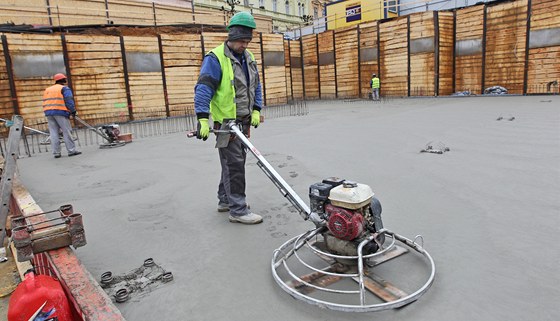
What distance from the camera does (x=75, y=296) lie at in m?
2.23

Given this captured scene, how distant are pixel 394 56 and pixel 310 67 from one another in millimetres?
5903

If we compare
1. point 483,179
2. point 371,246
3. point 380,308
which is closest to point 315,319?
point 380,308

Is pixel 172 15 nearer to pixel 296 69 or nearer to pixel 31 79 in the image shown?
pixel 296 69

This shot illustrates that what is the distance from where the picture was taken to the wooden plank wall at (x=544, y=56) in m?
14.5

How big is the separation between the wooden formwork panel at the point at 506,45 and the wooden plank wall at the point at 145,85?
1399cm

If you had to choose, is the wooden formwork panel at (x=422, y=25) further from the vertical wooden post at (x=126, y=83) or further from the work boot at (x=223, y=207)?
the work boot at (x=223, y=207)

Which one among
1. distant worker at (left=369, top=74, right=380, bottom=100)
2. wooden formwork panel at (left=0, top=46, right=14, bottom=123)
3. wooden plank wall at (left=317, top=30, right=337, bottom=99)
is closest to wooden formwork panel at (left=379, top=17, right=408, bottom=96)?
distant worker at (left=369, top=74, right=380, bottom=100)

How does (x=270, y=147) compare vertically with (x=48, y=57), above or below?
below

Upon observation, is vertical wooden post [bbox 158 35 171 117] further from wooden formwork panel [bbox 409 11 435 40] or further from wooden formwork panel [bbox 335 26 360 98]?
wooden formwork panel [bbox 409 11 435 40]

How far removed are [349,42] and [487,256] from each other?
19.9 m

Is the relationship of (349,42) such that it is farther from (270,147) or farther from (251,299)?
(251,299)

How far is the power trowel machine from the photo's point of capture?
8.19 feet

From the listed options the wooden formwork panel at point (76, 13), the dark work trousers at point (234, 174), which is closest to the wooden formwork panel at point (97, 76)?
the wooden formwork panel at point (76, 13)

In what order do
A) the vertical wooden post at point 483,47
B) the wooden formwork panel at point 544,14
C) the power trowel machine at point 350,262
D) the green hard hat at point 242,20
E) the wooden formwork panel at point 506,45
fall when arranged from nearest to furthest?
1. the power trowel machine at point 350,262
2. the green hard hat at point 242,20
3. the wooden formwork panel at point 544,14
4. the wooden formwork panel at point 506,45
5. the vertical wooden post at point 483,47
